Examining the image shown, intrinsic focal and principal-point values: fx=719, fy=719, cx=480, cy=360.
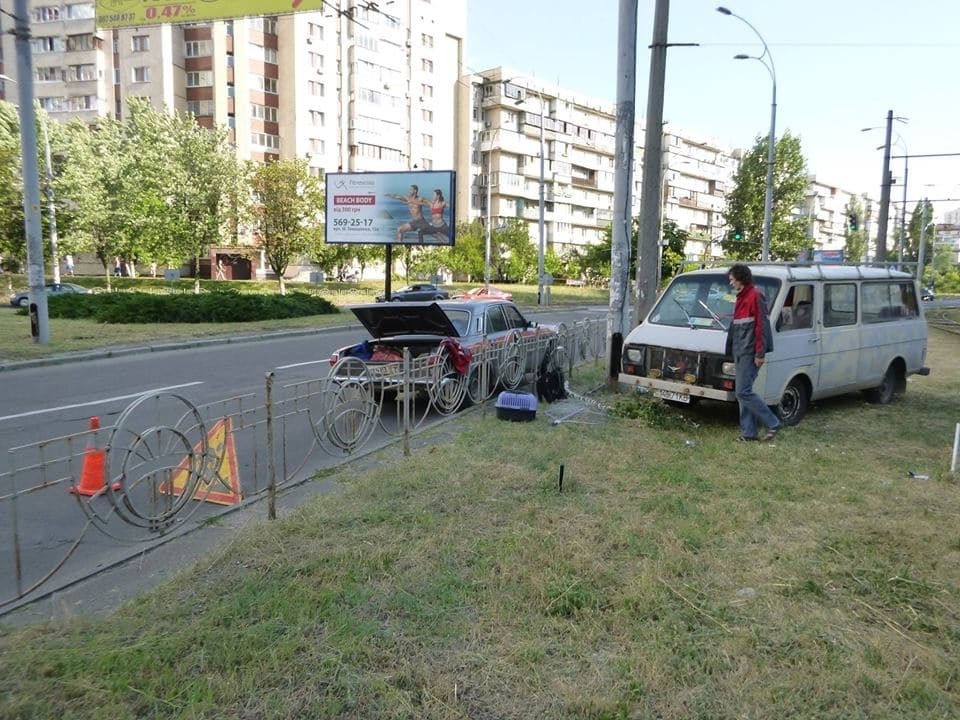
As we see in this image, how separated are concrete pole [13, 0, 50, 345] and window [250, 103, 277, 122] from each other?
45148 millimetres

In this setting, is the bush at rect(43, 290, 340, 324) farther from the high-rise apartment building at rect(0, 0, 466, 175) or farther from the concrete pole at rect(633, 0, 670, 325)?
the high-rise apartment building at rect(0, 0, 466, 175)

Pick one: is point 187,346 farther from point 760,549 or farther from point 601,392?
point 760,549

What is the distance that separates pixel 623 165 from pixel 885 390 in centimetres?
486

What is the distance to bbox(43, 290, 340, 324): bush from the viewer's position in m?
20.6

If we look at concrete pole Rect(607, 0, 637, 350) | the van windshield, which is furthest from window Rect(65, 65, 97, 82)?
the van windshield

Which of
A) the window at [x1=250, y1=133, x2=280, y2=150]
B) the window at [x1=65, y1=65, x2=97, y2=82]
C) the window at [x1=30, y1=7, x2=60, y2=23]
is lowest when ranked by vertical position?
the window at [x1=250, y1=133, x2=280, y2=150]

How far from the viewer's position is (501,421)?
27.5 ft

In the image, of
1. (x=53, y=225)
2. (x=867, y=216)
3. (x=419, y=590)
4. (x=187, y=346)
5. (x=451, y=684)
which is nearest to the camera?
(x=451, y=684)

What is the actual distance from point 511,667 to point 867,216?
141 meters

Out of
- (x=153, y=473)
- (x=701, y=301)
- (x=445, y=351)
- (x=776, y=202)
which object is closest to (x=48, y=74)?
(x=776, y=202)

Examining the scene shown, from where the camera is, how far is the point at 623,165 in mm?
10633

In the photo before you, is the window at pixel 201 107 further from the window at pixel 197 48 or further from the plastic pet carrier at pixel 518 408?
the plastic pet carrier at pixel 518 408

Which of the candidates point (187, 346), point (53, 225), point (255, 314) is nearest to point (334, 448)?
point (187, 346)

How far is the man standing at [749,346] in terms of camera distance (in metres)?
7.27
